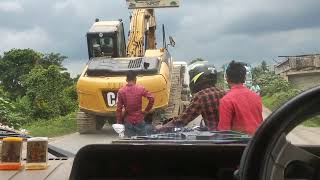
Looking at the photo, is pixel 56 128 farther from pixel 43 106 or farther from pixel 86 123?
pixel 43 106

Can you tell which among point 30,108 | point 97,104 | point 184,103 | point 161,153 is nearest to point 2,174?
point 161,153

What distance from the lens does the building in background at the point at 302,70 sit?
3375cm

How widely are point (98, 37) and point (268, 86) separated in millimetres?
25624

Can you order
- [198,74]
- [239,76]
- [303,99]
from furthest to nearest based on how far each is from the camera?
[198,74], [239,76], [303,99]

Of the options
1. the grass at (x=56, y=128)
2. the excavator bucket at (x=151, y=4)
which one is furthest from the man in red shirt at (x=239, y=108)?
the excavator bucket at (x=151, y=4)

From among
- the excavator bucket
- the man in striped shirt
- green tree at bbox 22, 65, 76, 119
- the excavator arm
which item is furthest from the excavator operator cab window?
the man in striped shirt

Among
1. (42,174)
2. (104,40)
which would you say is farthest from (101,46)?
(42,174)

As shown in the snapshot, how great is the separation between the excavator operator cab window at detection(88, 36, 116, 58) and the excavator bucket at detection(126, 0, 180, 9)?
280cm

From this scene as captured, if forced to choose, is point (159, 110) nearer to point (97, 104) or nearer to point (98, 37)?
point (97, 104)

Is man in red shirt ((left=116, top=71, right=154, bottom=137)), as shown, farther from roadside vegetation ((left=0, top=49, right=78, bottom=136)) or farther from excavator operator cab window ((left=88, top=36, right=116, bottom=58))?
excavator operator cab window ((left=88, top=36, right=116, bottom=58))

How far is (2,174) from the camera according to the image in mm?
3156

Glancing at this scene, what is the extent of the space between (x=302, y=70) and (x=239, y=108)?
30.8m

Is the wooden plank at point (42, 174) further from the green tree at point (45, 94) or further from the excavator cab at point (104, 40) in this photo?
the green tree at point (45, 94)

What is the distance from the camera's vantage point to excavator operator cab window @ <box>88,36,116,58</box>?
59.2 feet
